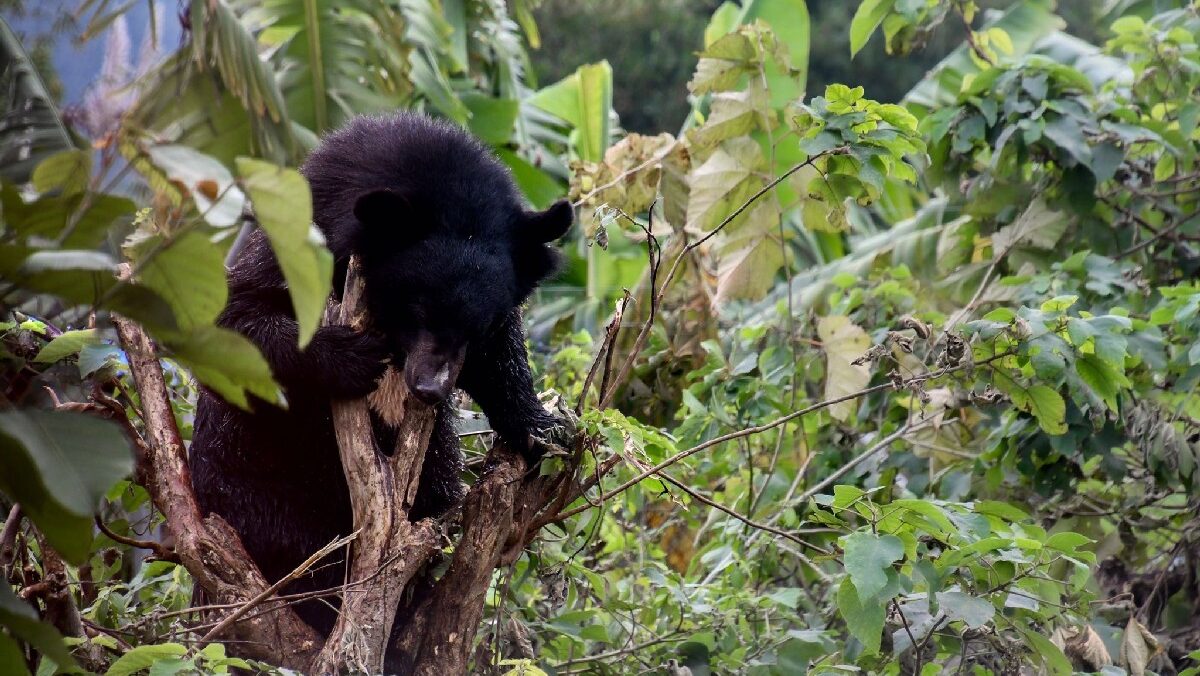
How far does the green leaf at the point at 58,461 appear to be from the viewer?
1403 millimetres

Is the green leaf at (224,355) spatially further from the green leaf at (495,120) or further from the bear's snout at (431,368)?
the green leaf at (495,120)

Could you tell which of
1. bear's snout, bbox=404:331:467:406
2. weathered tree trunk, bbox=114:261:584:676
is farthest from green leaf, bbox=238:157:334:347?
bear's snout, bbox=404:331:467:406

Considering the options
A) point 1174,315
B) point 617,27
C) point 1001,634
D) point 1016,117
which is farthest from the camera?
point 617,27

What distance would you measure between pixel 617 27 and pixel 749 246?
53.8 ft

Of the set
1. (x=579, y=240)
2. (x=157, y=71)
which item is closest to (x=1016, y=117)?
(x=157, y=71)

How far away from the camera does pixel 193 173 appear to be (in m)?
1.35

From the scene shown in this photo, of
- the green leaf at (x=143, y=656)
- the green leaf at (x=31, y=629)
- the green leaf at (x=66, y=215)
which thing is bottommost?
the green leaf at (x=143, y=656)

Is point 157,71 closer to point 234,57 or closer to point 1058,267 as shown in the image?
point 234,57

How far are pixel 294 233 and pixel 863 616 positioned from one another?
1.67 m


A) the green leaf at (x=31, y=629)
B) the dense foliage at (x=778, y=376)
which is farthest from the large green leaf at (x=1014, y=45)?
the green leaf at (x=31, y=629)

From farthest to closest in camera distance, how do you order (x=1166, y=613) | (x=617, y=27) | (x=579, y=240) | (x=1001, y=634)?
1. (x=617, y=27)
2. (x=579, y=240)
3. (x=1166, y=613)
4. (x=1001, y=634)

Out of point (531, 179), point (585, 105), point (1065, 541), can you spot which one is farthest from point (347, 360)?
point (585, 105)

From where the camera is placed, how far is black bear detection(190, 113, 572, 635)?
3051 millimetres

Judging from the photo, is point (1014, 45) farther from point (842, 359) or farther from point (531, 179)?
point (842, 359)
